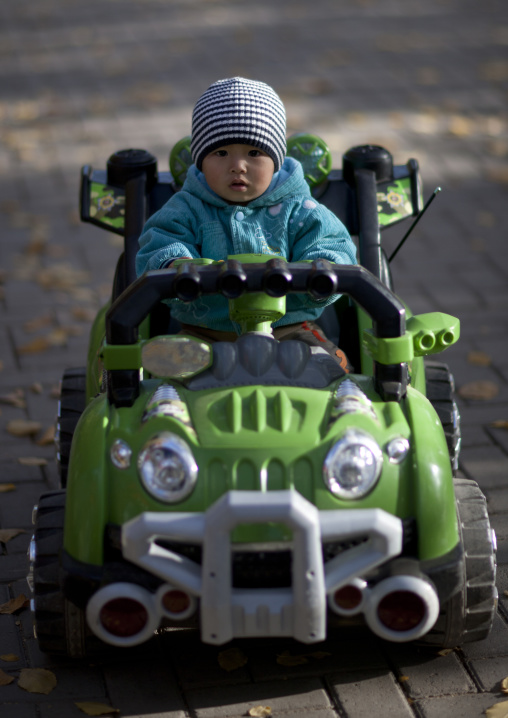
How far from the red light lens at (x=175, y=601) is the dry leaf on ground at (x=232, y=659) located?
15.8 inches

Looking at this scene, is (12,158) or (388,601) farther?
(12,158)

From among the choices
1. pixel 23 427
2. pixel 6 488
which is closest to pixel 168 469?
pixel 6 488

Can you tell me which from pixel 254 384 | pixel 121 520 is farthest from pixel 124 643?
pixel 254 384

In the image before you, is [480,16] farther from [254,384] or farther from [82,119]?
[254,384]

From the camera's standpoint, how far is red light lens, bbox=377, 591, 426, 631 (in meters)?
2.44

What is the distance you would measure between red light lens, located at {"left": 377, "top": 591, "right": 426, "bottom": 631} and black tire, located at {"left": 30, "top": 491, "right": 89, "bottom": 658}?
30.7 inches

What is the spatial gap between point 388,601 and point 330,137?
573 cm

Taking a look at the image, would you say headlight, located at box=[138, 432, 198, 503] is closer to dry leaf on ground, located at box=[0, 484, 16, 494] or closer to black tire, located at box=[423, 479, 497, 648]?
black tire, located at box=[423, 479, 497, 648]

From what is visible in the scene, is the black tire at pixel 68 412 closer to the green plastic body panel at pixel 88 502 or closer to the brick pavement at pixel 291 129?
the brick pavement at pixel 291 129

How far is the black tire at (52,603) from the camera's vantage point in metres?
2.62

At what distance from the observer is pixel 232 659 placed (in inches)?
110

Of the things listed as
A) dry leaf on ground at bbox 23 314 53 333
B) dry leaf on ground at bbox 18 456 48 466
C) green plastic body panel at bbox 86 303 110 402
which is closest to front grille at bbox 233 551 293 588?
green plastic body panel at bbox 86 303 110 402

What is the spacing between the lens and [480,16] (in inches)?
454

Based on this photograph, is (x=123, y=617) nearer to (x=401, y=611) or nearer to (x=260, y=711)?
(x=260, y=711)
